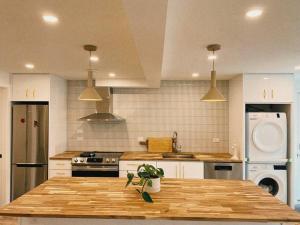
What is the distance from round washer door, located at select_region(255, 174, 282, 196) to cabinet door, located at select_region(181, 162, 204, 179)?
93 centimetres

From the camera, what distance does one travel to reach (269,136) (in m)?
3.71

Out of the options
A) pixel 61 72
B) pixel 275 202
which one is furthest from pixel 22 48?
pixel 275 202

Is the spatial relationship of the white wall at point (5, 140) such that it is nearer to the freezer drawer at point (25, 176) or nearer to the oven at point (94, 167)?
the freezer drawer at point (25, 176)

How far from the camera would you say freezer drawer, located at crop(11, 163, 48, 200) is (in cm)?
396

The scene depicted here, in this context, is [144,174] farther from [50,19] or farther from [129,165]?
[129,165]

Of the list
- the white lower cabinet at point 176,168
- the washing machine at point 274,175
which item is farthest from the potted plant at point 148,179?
the washing machine at point 274,175

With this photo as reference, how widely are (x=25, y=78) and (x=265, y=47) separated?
383 cm

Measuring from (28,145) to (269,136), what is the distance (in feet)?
13.6

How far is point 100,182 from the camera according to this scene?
2.44m

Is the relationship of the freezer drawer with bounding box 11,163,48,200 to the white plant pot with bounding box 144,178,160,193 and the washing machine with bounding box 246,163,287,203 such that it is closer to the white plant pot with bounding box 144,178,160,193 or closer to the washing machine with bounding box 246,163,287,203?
the white plant pot with bounding box 144,178,160,193

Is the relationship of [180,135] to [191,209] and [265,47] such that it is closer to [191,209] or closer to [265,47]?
[265,47]

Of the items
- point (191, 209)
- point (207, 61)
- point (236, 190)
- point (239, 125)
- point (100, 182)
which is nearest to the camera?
point (191, 209)

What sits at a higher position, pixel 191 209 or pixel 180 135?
pixel 180 135

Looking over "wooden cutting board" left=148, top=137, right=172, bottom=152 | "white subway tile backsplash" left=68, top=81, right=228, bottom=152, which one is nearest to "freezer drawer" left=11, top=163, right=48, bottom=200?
"white subway tile backsplash" left=68, top=81, right=228, bottom=152
